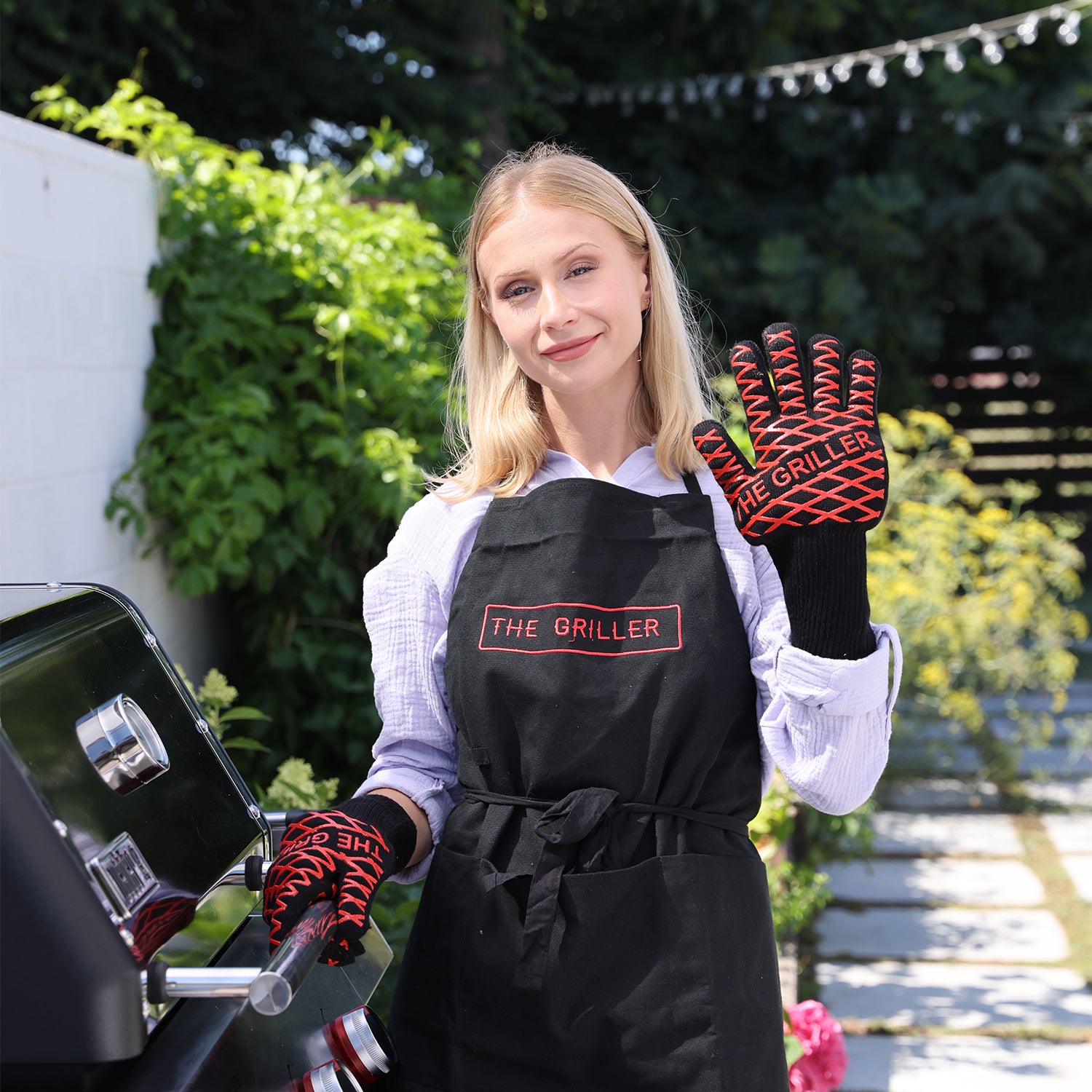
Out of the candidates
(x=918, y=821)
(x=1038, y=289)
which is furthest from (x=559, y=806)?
(x=1038, y=289)

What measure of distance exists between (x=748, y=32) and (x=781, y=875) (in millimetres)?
4453

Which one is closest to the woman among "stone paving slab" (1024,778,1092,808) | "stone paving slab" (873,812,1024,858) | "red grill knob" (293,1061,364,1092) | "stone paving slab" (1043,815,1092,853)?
"red grill knob" (293,1061,364,1092)

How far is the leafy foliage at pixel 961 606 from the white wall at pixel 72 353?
2.28 metres

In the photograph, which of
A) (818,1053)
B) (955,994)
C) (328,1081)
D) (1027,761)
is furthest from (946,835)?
(328,1081)

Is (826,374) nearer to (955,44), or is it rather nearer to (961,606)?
(961,606)

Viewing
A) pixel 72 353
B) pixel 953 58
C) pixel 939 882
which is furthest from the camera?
pixel 953 58

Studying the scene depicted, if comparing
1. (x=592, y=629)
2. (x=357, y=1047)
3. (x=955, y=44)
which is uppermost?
(x=955, y=44)

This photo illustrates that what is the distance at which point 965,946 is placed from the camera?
10.3 feet

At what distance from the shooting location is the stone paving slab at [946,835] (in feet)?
12.4

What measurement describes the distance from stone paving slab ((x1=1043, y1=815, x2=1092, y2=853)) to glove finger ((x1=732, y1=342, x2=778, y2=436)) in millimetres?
3118

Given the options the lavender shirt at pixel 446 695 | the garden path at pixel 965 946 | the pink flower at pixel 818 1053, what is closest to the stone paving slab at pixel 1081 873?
the garden path at pixel 965 946

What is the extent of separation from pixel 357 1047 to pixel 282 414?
5.99 feet

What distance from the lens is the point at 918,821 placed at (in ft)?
13.4

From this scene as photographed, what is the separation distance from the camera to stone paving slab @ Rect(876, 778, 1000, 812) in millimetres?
4211
